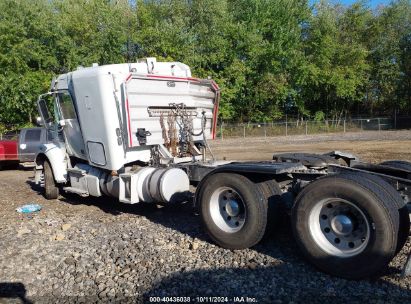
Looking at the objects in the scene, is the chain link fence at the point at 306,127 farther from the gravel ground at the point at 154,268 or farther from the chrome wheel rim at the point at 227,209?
the chrome wheel rim at the point at 227,209

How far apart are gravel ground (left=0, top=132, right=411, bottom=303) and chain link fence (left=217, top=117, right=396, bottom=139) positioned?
30993mm

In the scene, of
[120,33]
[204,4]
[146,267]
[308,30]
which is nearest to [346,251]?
[146,267]

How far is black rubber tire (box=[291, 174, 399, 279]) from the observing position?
434 cm

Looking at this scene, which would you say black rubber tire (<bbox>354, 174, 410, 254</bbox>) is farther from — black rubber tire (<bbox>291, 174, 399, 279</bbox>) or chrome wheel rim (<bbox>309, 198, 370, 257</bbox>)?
chrome wheel rim (<bbox>309, 198, 370, 257</bbox>)

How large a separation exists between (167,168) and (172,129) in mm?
1303

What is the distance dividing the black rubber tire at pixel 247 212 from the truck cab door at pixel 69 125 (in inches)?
151

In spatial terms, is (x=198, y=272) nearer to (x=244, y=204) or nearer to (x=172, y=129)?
(x=244, y=204)

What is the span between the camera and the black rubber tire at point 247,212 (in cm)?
538

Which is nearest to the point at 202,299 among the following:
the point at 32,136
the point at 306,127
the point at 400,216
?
the point at 400,216

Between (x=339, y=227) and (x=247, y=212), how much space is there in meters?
1.19

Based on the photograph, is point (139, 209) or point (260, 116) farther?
point (260, 116)

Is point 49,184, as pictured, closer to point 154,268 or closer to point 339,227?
point 154,268

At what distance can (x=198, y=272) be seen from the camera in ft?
16.7

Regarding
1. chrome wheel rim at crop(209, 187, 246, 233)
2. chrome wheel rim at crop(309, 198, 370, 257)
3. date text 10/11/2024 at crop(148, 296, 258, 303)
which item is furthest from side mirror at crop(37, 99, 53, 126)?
chrome wheel rim at crop(309, 198, 370, 257)
